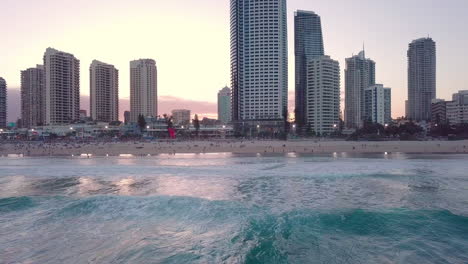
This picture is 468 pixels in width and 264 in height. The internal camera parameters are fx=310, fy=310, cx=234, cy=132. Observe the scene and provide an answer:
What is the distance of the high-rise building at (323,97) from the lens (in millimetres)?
136125

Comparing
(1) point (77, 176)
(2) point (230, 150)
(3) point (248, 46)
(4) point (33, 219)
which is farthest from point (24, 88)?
(4) point (33, 219)

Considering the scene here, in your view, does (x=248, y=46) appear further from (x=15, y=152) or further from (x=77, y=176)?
(x=77, y=176)

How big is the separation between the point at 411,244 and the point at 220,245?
5.46 meters

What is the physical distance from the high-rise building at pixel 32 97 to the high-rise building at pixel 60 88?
75.7 feet

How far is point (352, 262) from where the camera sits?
7.62 m

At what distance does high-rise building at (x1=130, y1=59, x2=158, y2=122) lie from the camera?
631ft

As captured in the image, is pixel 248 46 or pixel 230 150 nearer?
pixel 230 150

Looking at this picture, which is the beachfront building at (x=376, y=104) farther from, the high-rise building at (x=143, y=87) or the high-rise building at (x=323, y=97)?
the high-rise building at (x=143, y=87)

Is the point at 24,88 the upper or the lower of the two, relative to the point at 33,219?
upper

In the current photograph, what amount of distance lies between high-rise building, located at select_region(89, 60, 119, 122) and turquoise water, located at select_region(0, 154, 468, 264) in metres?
179

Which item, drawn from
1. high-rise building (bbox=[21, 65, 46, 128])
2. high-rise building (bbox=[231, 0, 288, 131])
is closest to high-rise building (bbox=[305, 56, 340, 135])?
high-rise building (bbox=[231, 0, 288, 131])

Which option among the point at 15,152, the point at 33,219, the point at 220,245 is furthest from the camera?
the point at 15,152

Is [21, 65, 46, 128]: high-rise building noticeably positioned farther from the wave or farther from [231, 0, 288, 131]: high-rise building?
the wave

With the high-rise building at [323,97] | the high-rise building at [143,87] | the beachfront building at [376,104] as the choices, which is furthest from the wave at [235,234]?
the beachfront building at [376,104]
